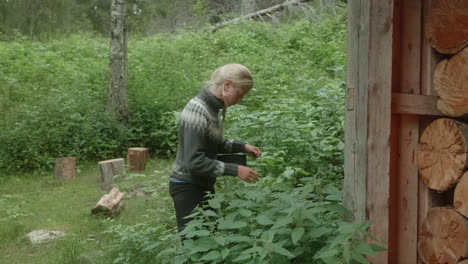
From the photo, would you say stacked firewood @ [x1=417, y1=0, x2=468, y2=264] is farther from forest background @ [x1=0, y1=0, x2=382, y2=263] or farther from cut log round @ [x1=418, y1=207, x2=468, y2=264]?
forest background @ [x1=0, y1=0, x2=382, y2=263]

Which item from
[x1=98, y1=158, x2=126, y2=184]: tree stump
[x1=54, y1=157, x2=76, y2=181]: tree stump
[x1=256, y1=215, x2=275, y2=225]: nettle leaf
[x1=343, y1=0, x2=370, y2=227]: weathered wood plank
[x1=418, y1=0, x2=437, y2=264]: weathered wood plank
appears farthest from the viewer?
[x1=54, y1=157, x2=76, y2=181]: tree stump

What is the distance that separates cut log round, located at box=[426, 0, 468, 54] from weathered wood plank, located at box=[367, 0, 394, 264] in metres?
0.25

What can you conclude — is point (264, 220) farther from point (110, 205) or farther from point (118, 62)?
point (118, 62)

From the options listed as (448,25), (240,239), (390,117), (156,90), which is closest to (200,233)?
(240,239)

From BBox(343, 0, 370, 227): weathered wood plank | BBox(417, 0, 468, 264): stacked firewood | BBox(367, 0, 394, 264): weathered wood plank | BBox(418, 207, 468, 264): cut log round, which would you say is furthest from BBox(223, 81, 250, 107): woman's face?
BBox(418, 207, 468, 264): cut log round

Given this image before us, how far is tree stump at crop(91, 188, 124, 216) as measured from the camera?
23.7 feet

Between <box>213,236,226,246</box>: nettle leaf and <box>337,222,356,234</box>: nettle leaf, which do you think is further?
<box>213,236,226,246</box>: nettle leaf

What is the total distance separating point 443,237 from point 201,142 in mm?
1741

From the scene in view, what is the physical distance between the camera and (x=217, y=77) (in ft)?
12.9

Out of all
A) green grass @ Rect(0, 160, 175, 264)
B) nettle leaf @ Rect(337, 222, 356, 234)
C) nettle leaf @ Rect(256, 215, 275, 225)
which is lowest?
green grass @ Rect(0, 160, 175, 264)

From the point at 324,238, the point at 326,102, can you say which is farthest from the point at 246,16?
the point at 324,238

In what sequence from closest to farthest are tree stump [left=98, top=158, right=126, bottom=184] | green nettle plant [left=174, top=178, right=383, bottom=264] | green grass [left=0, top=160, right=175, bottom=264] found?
green nettle plant [left=174, top=178, right=383, bottom=264] → green grass [left=0, top=160, right=175, bottom=264] → tree stump [left=98, top=158, right=126, bottom=184]

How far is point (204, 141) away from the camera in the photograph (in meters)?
3.81

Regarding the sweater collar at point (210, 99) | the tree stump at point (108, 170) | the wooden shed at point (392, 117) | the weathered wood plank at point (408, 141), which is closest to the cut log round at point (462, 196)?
the wooden shed at point (392, 117)
